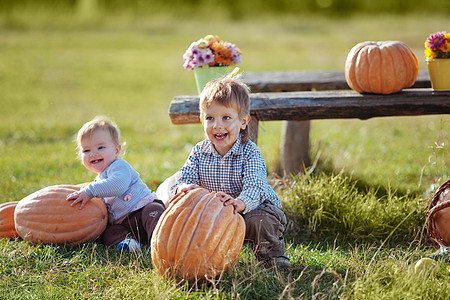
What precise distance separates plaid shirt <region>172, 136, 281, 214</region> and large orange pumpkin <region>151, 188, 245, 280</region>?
46cm

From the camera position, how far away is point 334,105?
4.52 metres

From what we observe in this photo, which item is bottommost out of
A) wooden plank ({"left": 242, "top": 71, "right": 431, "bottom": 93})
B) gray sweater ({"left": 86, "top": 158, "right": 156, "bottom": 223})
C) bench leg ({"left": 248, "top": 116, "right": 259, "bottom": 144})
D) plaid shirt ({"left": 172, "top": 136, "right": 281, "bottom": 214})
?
gray sweater ({"left": 86, "top": 158, "right": 156, "bottom": 223})

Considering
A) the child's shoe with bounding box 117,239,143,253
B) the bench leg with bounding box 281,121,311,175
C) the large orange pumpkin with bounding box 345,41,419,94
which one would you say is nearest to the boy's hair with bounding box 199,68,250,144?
the child's shoe with bounding box 117,239,143,253

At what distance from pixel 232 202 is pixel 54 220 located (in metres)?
1.54

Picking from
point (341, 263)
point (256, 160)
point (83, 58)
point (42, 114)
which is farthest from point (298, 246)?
point (83, 58)

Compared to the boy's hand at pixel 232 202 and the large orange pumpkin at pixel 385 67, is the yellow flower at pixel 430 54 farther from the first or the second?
the boy's hand at pixel 232 202

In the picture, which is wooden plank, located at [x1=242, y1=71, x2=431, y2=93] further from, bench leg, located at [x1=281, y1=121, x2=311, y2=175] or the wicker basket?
the wicker basket

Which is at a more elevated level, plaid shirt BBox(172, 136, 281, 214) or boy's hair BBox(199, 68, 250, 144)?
boy's hair BBox(199, 68, 250, 144)

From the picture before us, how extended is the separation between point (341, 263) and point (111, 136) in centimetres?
216

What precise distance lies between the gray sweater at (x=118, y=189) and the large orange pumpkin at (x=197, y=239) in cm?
105

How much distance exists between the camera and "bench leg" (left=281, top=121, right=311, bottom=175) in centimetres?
627

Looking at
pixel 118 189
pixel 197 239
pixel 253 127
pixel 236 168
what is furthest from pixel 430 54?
pixel 118 189

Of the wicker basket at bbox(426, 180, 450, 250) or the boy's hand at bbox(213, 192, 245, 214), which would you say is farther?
the wicker basket at bbox(426, 180, 450, 250)

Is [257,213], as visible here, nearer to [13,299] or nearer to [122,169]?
[122,169]
